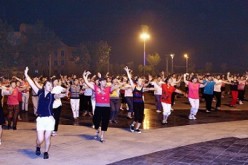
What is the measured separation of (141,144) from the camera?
952cm

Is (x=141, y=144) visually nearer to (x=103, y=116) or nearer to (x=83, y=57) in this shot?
(x=103, y=116)

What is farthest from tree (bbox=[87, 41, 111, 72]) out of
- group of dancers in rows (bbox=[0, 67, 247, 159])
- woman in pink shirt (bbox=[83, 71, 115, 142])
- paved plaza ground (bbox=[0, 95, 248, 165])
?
woman in pink shirt (bbox=[83, 71, 115, 142])

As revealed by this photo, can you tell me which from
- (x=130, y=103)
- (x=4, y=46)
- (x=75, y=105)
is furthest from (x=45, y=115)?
(x=4, y=46)

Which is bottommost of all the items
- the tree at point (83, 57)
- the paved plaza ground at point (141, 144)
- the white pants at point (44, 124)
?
the paved plaza ground at point (141, 144)

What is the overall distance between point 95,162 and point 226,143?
4064mm

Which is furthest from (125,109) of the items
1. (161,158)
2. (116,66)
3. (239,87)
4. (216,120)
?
(116,66)

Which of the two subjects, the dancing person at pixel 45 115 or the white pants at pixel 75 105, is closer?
the dancing person at pixel 45 115

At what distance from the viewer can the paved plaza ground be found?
7.93 metres

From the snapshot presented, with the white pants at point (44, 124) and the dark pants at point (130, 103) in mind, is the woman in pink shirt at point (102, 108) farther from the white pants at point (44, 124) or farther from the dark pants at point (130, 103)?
the dark pants at point (130, 103)

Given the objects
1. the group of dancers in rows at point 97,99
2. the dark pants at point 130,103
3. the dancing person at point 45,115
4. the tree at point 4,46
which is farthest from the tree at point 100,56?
the dancing person at point 45,115

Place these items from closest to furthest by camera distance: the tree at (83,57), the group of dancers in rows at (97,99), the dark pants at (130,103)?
1. the group of dancers in rows at (97,99)
2. the dark pants at (130,103)
3. the tree at (83,57)

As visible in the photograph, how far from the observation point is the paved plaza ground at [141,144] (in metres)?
7.93

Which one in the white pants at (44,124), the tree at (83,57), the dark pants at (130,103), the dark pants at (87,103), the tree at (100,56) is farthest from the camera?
the tree at (83,57)

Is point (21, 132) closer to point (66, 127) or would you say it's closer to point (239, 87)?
point (66, 127)
